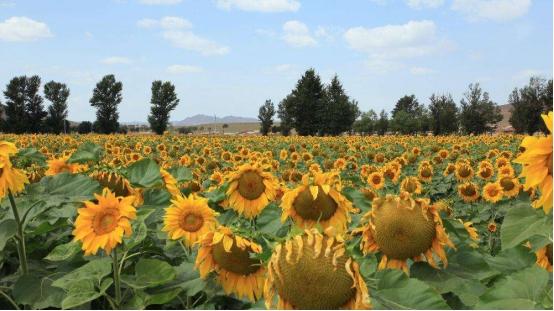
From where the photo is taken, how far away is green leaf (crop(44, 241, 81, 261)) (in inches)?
90.4

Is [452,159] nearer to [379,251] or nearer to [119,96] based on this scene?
[379,251]

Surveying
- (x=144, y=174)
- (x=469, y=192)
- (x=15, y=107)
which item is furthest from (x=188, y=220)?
(x=15, y=107)

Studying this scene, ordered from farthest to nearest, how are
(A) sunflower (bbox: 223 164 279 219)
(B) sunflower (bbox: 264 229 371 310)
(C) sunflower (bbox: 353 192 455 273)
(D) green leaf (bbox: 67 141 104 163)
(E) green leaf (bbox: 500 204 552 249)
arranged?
(A) sunflower (bbox: 223 164 279 219), (D) green leaf (bbox: 67 141 104 163), (C) sunflower (bbox: 353 192 455 273), (E) green leaf (bbox: 500 204 552 249), (B) sunflower (bbox: 264 229 371 310)

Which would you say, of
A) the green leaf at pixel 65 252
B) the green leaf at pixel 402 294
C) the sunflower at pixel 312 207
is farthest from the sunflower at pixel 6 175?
the green leaf at pixel 402 294

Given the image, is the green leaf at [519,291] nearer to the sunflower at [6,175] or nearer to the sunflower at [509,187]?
the sunflower at [6,175]

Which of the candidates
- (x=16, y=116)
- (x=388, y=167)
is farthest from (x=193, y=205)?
(x=16, y=116)

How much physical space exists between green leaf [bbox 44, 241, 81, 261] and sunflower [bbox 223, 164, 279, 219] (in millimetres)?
1184

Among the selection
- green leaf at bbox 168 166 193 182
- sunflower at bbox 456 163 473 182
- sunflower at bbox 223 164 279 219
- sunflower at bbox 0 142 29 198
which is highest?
sunflower at bbox 0 142 29 198

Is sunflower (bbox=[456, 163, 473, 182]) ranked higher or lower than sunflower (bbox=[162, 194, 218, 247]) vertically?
lower

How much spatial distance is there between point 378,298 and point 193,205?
3.38ft

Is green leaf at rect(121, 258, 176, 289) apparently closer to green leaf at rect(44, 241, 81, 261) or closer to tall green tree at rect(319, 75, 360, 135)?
green leaf at rect(44, 241, 81, 261)

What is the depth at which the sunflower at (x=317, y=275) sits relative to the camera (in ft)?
4.94

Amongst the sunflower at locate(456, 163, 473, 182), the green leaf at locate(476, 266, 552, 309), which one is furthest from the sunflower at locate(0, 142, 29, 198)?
the sunflower at locate(456, 163, 473, 182)

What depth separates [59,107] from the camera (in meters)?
87.5
